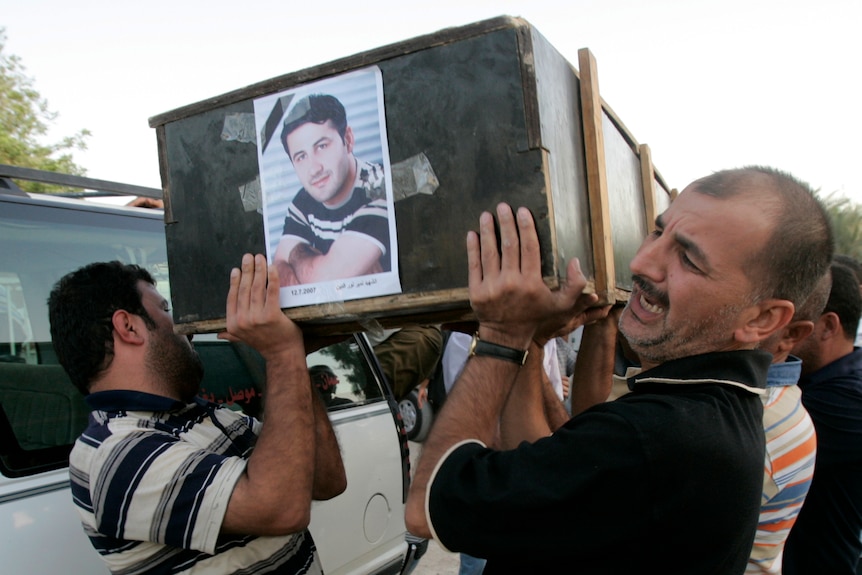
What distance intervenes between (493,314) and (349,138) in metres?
0.50

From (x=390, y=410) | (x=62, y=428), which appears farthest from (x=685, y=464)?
(x=390, y=410)

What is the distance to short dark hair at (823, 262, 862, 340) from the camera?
2168 millimetres

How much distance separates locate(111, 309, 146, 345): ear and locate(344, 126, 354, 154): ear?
31.6 inches

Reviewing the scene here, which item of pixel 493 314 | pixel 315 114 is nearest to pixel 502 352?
pixel 493 314

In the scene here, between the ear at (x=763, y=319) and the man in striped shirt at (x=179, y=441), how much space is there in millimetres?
982

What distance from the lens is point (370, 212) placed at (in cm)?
147

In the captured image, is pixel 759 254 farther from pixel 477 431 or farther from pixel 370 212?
pixel 370 212

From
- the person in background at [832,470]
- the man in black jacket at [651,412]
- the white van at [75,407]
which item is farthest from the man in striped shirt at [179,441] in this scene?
the person in background at [832,470]

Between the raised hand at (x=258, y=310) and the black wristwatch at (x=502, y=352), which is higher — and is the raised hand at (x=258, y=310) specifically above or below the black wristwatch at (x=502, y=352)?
above

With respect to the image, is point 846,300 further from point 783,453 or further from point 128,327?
point 128,327

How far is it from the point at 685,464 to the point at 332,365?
2179mm

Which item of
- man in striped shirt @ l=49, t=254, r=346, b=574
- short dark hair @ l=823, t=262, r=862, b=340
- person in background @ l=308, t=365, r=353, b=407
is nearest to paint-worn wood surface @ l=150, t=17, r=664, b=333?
man in striped shirt @ l=49, t=254, r=346, b=574

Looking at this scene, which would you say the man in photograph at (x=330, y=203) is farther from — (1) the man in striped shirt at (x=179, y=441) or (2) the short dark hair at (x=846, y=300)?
(2) the short dark hair at (x=846, y=300)

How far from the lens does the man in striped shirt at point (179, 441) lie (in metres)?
1.48
